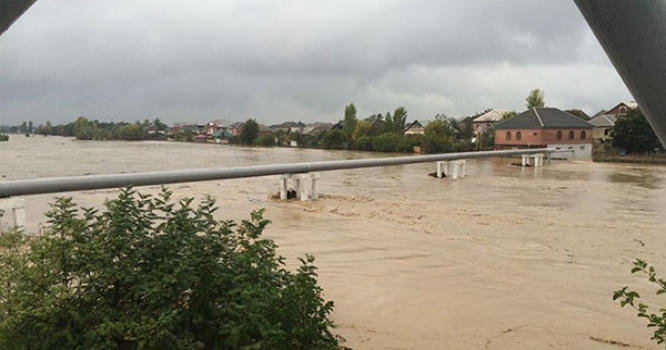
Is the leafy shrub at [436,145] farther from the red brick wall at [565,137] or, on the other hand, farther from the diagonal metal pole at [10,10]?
the diagonal metal pole at [10,10]

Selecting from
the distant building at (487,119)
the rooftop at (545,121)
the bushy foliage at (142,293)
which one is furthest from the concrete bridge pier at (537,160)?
the distant building at (487,119)

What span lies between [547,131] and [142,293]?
29.4 meters

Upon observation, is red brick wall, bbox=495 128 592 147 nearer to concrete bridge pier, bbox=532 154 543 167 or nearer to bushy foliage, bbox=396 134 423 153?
bushy foliage, bbox=396 134 423 153

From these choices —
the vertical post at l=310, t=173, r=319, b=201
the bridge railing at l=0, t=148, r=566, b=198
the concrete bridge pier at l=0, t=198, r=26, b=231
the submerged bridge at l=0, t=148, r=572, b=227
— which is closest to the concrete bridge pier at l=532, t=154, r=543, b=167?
the submerged bridge at l=0, t=148, r=572, b=227

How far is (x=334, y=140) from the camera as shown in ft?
132

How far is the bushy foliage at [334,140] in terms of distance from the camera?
39531 millimetres

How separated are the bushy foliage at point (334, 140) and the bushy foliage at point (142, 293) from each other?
120ft

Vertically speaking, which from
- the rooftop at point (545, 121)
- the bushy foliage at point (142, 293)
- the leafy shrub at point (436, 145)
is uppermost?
the rooftop at point (545, 121)

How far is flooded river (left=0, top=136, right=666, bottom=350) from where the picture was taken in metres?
3.03

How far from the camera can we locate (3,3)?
0.64 m

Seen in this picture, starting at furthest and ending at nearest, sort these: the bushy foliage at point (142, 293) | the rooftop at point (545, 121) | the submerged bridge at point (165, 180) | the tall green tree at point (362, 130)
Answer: the tall green tree at point (362, 130) < the rooftop at point (545, 121) < the submerged bridge at point (165, 180) < the bushy foliage at point (142, 293)

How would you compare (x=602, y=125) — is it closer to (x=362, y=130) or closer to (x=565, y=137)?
(x=565, y=137)

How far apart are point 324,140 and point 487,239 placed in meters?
34.5

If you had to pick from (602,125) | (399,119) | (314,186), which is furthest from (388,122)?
(314,186)
